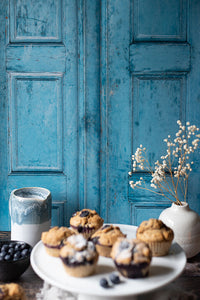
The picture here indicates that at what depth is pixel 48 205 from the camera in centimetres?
168

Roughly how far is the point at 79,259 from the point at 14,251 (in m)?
0.39

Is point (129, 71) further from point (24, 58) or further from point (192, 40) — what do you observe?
point (24, 58)

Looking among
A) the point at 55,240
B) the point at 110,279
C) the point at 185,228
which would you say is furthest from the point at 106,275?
the point at 185,228

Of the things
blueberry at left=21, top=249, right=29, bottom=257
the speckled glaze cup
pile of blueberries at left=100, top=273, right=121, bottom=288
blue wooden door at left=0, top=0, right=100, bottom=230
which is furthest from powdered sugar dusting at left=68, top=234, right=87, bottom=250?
blue wooden door at left=0, top=0, right=100, bottom=230

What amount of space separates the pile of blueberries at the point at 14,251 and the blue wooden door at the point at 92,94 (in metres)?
0.63

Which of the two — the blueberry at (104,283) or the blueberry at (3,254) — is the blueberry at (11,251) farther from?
the blueberry at (104,283)

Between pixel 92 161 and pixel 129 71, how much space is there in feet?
1.70

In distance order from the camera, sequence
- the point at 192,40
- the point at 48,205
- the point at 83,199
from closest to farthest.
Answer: the point at 48,205, the point at 192,40, the point at 83,199

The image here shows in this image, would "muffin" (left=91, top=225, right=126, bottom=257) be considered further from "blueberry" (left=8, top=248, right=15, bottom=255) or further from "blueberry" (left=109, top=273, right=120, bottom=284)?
"blueberry" (left=8, top=248, right=15, bottom=255)

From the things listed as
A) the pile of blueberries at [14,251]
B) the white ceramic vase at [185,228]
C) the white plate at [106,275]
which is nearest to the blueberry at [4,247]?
the pile of blueberries at [14,251]

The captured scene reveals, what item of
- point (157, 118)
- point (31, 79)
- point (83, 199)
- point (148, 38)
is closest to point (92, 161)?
point (83, 199)

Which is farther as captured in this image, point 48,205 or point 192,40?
point 192,40

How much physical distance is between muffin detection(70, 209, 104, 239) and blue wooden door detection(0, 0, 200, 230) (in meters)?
0.63

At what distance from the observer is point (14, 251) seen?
1376 millimetres
